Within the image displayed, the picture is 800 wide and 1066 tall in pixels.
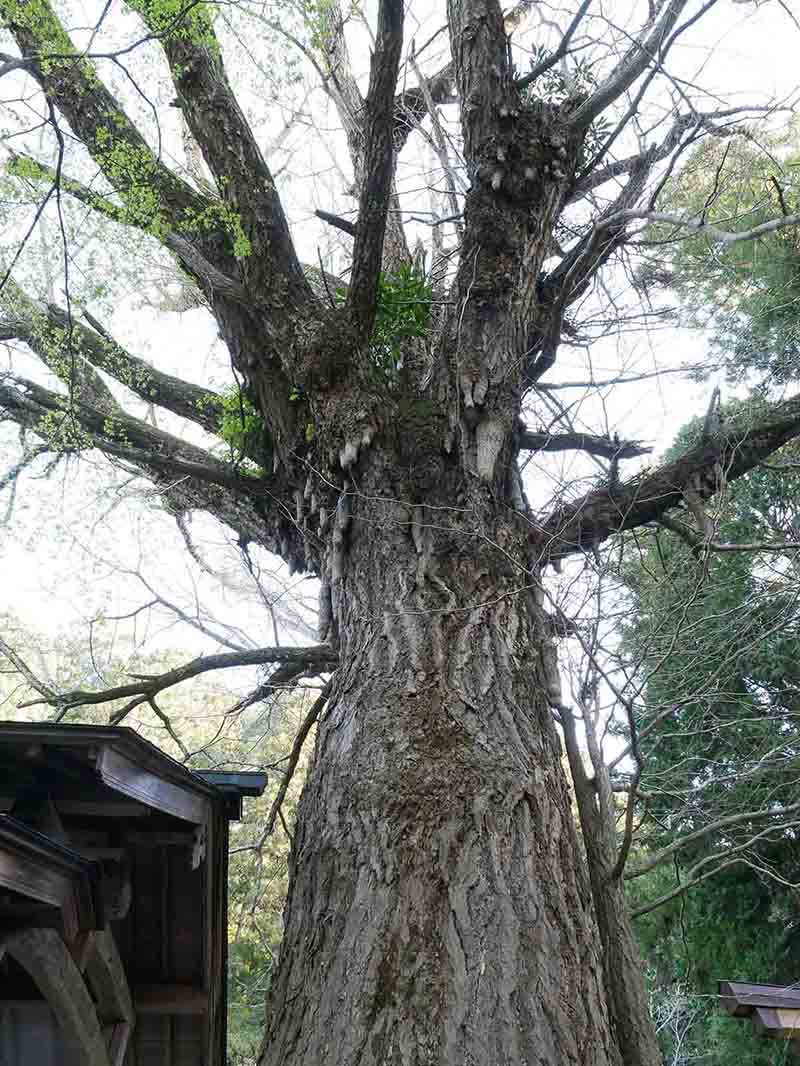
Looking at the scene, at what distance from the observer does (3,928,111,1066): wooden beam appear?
9.44 feet

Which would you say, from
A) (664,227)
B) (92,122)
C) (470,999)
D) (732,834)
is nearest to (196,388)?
(92,122)

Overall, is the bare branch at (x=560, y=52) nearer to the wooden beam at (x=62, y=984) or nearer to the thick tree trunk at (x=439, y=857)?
the thick tree trunk at (x=439, y=857)

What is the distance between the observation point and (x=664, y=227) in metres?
8.75

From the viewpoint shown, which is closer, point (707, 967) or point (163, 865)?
point (163, 865)

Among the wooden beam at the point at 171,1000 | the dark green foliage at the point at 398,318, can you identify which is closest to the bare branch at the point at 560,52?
the dark green foliage at the point at 398,318

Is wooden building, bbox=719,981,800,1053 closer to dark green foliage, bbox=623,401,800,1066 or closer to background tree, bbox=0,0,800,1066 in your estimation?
background tree, bbox=0,0,800,1066

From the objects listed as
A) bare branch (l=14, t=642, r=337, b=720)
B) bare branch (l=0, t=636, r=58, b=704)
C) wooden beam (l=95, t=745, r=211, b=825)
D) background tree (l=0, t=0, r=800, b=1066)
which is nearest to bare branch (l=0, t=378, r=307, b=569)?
background tree (l=0, t=0, r=800, b=1066)

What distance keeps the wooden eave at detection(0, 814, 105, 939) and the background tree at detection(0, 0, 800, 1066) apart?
726 mm

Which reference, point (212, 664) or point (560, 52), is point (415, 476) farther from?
point (560, 52)

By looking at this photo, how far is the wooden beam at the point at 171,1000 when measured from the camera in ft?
12.1

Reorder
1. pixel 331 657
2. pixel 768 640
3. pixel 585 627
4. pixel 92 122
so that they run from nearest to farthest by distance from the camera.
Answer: pixel 585 627 → pixel 331 657 → pixel 92 122 → pixel 768 640

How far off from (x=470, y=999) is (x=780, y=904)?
8015 mm

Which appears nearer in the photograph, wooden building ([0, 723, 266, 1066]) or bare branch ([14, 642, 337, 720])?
wooden building ([0, 723, 266, 1066])

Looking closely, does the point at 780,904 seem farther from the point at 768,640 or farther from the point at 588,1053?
the point at 588,1053
